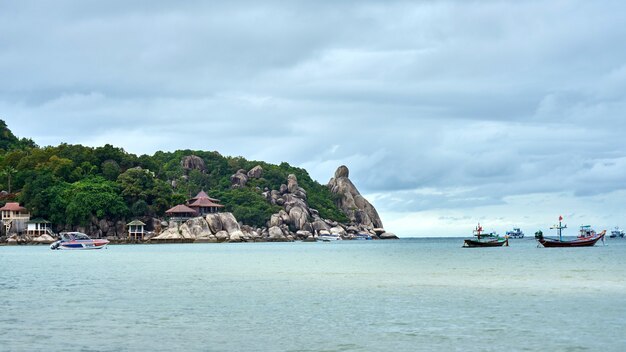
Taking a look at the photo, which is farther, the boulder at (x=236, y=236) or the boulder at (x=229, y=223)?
the boulder at (x=236, y=236)

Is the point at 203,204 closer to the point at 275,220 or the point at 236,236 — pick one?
the point at 236,236

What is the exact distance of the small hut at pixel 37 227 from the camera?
132750 mm

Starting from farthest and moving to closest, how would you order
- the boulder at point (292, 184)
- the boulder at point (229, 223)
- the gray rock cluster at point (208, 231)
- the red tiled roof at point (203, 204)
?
the boulder at point (292, 184) → the boulder at point (229, 223) → the red tiled roof at point (203, 204) → the gray rock cluster at point (208, 231)

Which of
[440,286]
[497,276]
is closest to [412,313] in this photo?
[440,286]

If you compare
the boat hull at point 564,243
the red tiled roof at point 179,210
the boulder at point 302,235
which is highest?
the red tiled roof at point 179,210

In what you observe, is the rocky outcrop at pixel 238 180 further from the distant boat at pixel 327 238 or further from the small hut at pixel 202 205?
the small hut at pixel 202 205

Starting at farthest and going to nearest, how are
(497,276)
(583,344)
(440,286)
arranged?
(497,276) → (440,286) → (583,344)

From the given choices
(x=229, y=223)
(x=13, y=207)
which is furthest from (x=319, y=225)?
(x=13, y=207)

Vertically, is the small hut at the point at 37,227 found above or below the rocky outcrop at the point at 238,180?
below

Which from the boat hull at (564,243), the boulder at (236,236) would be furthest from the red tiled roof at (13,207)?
the boat hull at (564,243)

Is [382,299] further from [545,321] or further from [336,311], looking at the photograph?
[545,321]

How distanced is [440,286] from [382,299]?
8.95 m

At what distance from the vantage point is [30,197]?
440 feet

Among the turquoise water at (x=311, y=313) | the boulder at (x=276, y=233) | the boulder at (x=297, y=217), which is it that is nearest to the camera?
the turquoise water at (x=311, y=313)
